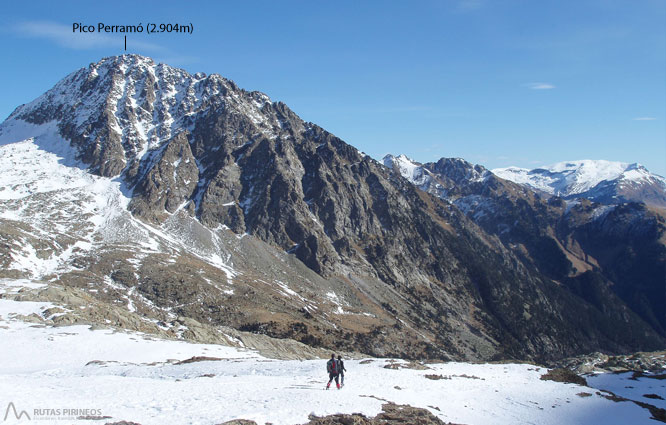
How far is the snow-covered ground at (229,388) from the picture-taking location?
22453 millimetres

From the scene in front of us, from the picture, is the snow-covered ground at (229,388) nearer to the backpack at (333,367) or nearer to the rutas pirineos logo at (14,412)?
the rutas pirineos logo at (14,412)

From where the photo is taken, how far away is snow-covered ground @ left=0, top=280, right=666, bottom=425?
2245 cm

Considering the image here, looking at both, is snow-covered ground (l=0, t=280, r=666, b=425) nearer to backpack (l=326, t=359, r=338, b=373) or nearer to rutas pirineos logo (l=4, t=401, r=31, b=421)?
rutas pirineos logo (l=4, t=401, r=31, b=421)

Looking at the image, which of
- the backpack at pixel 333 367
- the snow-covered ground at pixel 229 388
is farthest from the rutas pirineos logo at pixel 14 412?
the backpack at pixel 333 367

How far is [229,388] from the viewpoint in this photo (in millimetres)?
28484

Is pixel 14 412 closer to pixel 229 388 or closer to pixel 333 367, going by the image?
pixel 229 388

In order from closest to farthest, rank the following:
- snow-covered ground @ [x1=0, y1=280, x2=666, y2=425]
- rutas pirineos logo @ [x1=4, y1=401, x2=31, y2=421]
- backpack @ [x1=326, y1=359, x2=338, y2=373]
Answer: rutas pirineos logo @ [x1=4, y1=401, x2=31, y2=421] < snow-covered ground @ [x1=0, y1=280, x2=666, y2=425] < backpack @ [x1=326, y1=359, x2=338, y2=373]

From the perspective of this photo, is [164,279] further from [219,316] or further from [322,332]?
[322,332]

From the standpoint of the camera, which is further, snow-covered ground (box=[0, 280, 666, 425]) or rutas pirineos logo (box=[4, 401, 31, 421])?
snow-covered ground (box=[0, 280, 666, 425])

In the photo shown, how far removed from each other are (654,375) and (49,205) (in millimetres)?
226514

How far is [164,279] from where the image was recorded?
141625mm

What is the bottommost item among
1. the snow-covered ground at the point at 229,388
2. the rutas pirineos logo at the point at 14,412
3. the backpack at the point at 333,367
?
the snow-covered ground at the point at 229,388

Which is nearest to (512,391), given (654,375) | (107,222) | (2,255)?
(654,375)

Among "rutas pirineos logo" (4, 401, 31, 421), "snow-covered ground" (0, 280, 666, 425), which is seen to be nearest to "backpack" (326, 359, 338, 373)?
"snow-covered ground" (0, 280, 666, 425)
